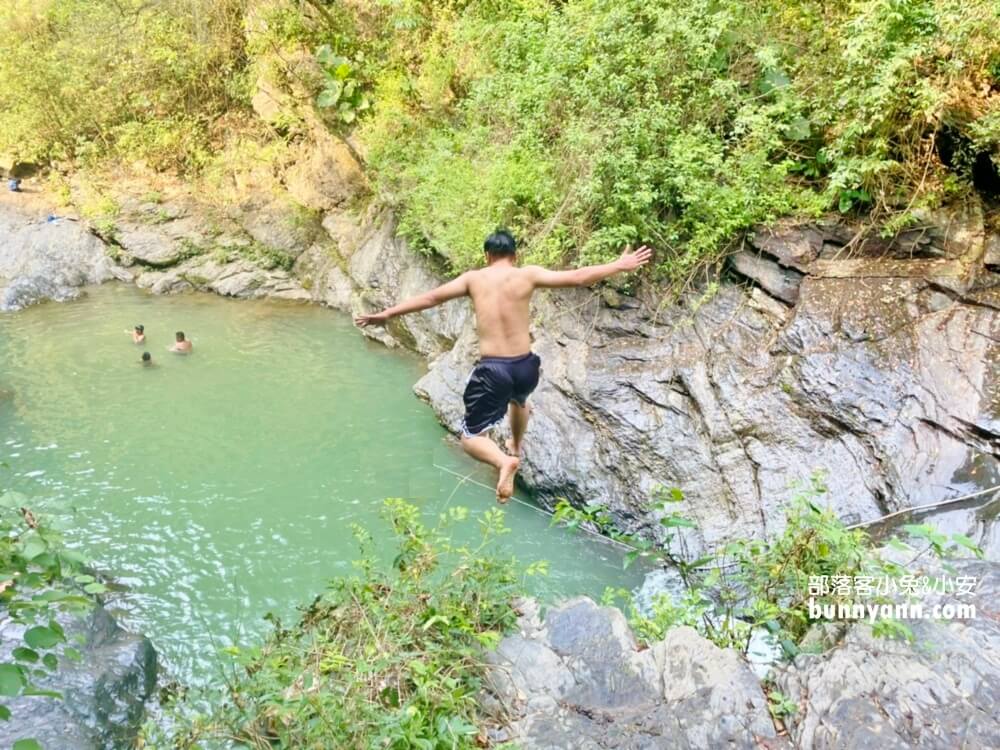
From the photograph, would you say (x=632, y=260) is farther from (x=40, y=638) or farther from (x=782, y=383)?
(x=40, y=638)

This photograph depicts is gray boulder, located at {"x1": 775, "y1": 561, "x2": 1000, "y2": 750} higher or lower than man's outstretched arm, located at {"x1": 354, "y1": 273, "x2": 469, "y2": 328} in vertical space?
lower

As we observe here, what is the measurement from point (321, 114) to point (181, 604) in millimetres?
9590

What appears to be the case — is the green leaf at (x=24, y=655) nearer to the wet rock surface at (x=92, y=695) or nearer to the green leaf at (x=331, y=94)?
the wet rock surface at (x=92, y=695)

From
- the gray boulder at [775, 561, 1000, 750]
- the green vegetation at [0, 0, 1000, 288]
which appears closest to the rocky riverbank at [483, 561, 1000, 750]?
the gray boulder at [775, 561, 1000, 750]

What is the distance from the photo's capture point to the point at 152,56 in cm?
1391

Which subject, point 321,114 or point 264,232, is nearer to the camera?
point 321,114

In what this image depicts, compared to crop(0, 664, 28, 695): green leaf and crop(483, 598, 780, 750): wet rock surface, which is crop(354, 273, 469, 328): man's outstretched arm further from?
crop(0, 664, 28, 695): green leaf

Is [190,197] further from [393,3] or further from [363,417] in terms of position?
[363,417]

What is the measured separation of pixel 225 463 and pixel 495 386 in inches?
169

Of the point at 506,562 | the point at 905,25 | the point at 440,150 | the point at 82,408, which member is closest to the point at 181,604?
the point at 506,562

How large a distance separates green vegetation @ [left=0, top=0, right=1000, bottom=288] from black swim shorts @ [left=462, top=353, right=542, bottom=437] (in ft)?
8.25

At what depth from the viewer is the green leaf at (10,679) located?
69.2 inches

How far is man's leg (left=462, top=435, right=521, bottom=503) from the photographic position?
4.14 metres

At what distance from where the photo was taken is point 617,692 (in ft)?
10.7
